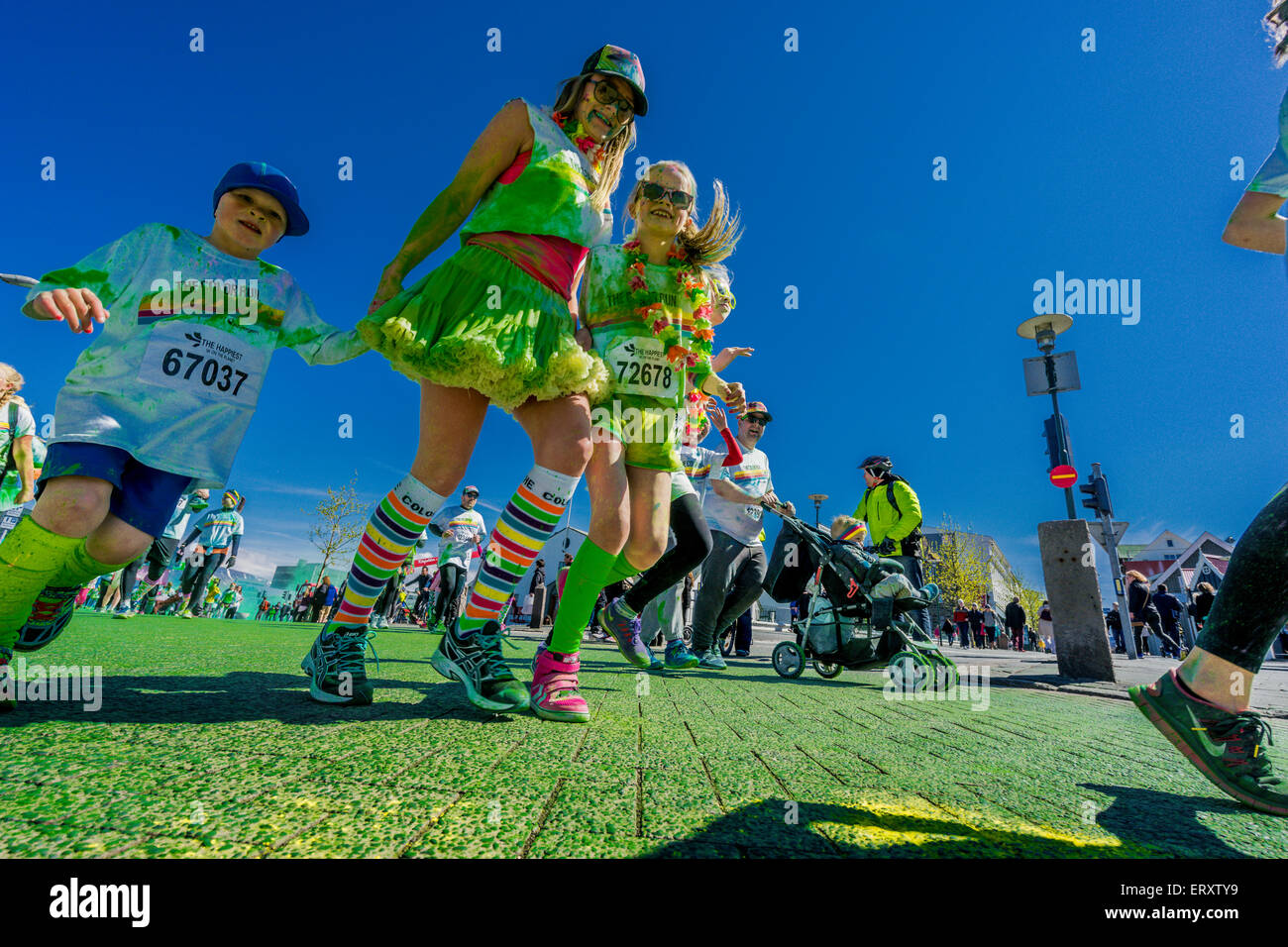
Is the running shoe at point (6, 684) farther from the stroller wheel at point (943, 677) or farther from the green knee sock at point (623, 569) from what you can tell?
the stroller wheel at point (943, 677)

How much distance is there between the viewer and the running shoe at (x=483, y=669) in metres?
1.99

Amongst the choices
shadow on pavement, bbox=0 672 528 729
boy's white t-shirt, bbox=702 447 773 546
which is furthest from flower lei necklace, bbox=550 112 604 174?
boy's white t-shirt, bbox=702 447 773 546

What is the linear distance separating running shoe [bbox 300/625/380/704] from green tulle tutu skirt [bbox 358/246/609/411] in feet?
3.24

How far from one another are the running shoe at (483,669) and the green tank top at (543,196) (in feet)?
5.13

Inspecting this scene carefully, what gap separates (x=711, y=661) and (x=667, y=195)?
171 inches

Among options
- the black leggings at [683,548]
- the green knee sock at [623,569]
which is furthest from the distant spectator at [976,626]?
the green knee sock at [623,569]

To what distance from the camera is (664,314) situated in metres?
2.75

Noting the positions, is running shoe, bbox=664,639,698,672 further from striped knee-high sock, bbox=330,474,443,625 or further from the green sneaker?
the green sneaker

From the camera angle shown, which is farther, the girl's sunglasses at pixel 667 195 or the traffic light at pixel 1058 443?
the traffic light at pixel 1058 443

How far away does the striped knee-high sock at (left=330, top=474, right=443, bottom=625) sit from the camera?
2.14m

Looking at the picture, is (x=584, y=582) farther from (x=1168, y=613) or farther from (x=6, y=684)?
(x=1168, y=613)

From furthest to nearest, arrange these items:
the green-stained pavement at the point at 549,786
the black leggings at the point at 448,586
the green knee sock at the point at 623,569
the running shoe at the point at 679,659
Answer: the black leggings at the point at 448,586 < the running shoe at the point at 679,659 < the green knee sock at the point at 623,569 < the green-stained pavement at the point at 549,786

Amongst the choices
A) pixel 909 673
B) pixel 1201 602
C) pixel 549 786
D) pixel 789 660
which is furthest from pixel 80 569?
pixel 1201 602
